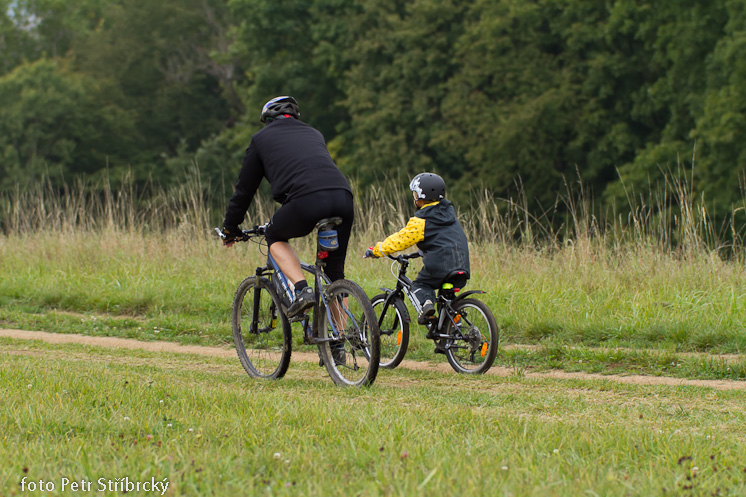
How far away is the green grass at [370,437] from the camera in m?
3.57

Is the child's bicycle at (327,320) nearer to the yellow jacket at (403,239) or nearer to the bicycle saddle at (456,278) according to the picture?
the yellow jacket at (403,239)

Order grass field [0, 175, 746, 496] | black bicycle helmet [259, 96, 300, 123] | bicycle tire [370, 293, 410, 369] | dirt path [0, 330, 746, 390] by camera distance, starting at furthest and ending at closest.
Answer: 1. bicycle tire [370, 293, 410, 369]
2. dirt path [0, 330, 746, 390]
3. black bicycle helmet [259, 96, 300, 123]
4. grass field [0, 175, 746, 496]

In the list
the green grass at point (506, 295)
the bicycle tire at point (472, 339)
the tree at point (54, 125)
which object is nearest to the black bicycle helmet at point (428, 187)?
the bicycle tire at point (472, 339)

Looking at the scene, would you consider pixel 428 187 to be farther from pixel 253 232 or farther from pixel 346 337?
pixel 346 337

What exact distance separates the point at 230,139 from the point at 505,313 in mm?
37835

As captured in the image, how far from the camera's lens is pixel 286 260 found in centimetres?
643

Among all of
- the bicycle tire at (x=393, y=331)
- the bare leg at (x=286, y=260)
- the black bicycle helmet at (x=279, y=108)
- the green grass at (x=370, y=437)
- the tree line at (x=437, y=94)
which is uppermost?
the tree line at (x=437, y=94)

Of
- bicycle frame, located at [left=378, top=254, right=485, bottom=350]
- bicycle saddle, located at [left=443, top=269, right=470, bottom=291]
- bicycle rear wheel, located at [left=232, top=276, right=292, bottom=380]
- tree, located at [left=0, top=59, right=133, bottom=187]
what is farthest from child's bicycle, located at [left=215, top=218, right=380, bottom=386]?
tree, located at [left=0, top=59, right=133, bottom=187]

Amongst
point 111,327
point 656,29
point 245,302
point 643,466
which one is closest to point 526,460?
point 643,466

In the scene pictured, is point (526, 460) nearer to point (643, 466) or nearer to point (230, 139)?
point (643, 466)

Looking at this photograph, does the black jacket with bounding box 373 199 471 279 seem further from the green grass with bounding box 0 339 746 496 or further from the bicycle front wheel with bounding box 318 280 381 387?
the green grass with bounding box 0 339 746 496

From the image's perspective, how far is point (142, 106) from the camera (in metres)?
52.7

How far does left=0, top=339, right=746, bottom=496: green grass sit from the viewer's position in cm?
357

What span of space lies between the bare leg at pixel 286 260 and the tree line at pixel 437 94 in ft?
46.4
